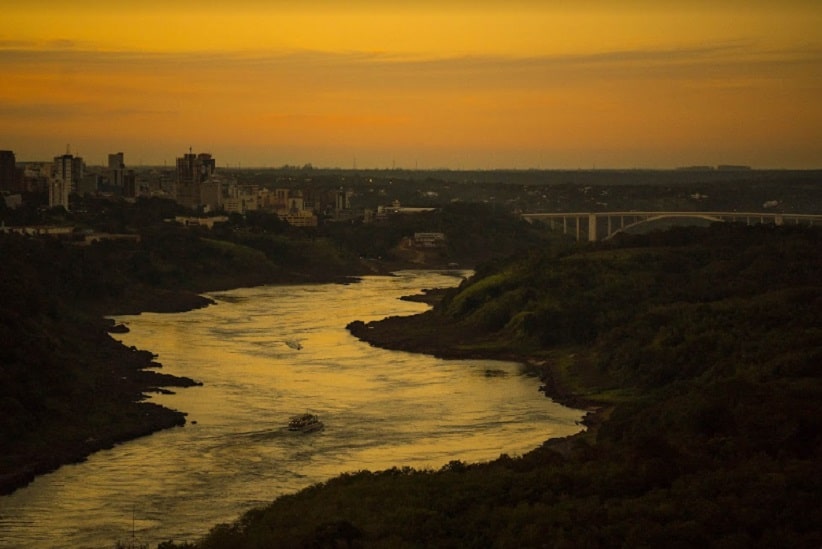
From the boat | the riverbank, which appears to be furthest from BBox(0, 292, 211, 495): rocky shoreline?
the boat

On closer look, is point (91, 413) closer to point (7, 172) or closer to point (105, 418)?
point (105, 418)

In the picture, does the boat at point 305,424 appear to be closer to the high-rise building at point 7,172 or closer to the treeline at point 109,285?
the treeline at point 109,285

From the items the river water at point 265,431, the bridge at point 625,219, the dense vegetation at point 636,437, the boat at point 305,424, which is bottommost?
the river water at point 265,431

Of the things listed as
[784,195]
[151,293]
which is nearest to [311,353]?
[151,293]

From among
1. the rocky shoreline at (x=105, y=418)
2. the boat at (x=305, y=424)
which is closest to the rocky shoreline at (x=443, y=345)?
the boat at (x=305, y=424)

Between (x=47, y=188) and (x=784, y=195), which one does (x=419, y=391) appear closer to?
(x=47, y=188)

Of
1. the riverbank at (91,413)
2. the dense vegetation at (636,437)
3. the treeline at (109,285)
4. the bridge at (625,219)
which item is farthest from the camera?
the bridge at (625,219)

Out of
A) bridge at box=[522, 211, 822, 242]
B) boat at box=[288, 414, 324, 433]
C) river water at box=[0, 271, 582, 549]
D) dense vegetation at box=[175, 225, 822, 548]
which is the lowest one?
river water at box=[0, 271, 582, 549]

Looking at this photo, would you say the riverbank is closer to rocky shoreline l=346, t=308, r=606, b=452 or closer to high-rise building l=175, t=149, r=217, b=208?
rocky shoreline l=346, t=308, r=606, b=452
